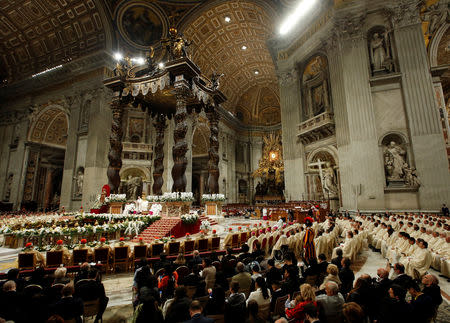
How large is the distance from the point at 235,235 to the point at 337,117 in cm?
1035

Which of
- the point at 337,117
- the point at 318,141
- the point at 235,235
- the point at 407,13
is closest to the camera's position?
the point at 235,235

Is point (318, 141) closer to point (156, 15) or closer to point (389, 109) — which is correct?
point (389, 109)

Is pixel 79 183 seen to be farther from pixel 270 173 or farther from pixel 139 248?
pixel 270 173

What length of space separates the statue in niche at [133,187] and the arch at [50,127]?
25.0 ft

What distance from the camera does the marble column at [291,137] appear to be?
1591 cm

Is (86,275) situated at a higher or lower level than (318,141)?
lower

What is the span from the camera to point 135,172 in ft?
63.1

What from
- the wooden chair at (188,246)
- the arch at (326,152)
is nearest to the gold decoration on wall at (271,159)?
the arch at (326,152)

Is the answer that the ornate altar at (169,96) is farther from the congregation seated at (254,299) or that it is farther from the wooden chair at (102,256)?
the congregation seated at (254,299)

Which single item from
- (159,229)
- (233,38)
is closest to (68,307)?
(159,229)

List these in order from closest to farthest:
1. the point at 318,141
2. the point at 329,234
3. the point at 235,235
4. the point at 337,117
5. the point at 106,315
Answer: the point at 106,315 < the point at 329,234 < the point at 235,235 < the point at 337,117 < the point at 318,141

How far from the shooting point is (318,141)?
15039 mm

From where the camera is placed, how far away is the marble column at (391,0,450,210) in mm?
10508

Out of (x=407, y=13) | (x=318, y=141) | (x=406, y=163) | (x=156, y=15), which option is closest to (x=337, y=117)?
(x=318, y=141)
